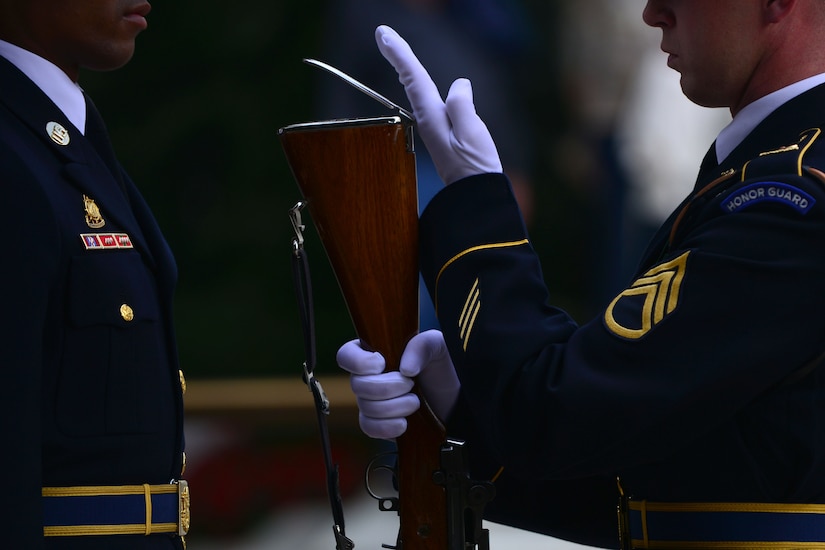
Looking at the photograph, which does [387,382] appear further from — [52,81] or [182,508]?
[52,81]

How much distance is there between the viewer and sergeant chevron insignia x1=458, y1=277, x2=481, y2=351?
208cm

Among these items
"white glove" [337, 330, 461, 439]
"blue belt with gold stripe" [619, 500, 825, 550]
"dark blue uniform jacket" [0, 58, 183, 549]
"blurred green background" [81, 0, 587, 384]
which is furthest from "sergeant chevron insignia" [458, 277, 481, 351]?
"blurred green background" [81, 0, 587, 384]

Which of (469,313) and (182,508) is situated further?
(182,508)

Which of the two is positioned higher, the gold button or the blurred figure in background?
the blurred figure in background

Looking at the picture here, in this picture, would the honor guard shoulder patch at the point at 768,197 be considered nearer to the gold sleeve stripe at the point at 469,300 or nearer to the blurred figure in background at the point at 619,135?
the gold sleeve stripe at the point at 469,300

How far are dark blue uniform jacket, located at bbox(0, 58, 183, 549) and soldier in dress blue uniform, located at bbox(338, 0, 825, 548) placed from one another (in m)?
0.34

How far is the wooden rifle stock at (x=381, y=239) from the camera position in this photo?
2.14m

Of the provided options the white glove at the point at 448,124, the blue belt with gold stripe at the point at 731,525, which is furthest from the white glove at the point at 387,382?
the blue belt with gold stripe at the point at 731,525

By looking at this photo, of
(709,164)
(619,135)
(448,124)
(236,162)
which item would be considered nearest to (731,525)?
(709,164)

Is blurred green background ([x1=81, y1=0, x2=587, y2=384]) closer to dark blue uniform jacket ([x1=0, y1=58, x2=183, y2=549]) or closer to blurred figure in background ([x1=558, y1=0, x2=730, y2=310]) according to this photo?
blurred figure in background ([x1=558, y1=0, x2=730, y2=310])

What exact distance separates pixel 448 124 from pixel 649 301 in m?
0.45

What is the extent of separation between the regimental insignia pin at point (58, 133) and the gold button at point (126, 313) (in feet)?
0.98

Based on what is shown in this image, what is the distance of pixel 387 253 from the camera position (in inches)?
86.9

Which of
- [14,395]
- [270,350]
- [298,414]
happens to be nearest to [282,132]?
[14,395]
